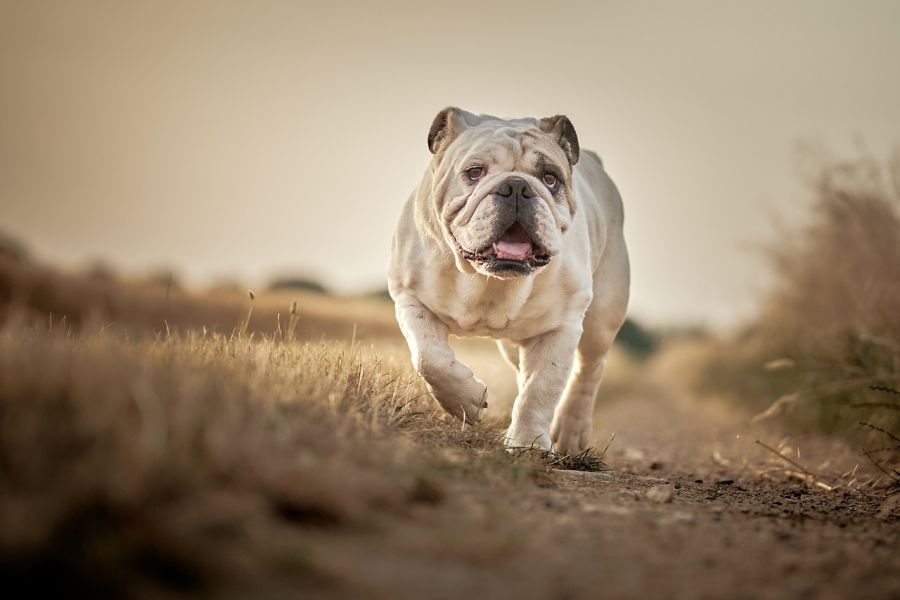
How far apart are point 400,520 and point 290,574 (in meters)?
0.65

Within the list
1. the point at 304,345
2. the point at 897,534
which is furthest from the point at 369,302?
the point at 897,534

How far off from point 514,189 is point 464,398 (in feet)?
4.28

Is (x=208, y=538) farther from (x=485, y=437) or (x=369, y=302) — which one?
(x=369, y=302)

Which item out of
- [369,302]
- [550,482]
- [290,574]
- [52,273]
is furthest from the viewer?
[369,302]

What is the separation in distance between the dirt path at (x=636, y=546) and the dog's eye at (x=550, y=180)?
1.75 m

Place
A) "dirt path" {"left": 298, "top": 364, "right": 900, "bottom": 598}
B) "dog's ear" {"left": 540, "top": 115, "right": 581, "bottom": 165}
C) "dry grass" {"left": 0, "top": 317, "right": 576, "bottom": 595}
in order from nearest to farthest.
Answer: "dry grass" {"left": 0, "top": 317, "right": 576, "bottom": 595}, "dirt path" {"left": 298, "top": 364, "right": 900, "bottom": 598}, "dog's ear" {"left": 540, "top": 115, "right": 581, "bottom": 165}

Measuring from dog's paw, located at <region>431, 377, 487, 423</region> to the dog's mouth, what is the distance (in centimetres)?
75

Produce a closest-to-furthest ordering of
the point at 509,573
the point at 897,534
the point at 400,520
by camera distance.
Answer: the point at 509,573, the point at 400,520, the point at 897,534

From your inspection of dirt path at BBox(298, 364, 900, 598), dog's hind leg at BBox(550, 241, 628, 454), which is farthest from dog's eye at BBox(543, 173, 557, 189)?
dirt path at BBox(298, 364, 900, 598)

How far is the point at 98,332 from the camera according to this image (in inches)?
168

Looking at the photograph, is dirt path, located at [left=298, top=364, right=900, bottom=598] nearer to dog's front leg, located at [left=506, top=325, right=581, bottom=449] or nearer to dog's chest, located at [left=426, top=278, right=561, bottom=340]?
dog's front leg, located at [left=506, top=325, right=581, bottom=449]

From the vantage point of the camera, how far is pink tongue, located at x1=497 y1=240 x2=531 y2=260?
4668mm

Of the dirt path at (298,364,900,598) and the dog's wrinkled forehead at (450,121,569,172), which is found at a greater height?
the dog's wrinkled forehead at (450,121,569,172)

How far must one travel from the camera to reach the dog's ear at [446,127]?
17.7 feet
